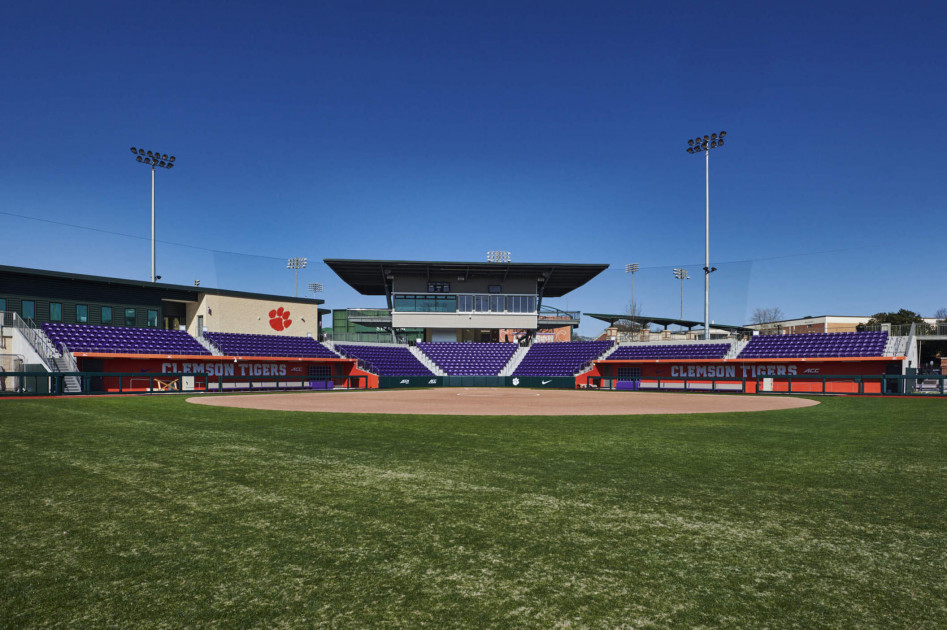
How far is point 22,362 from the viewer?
29.1 m

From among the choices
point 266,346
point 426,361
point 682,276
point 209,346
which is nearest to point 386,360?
point 426,361

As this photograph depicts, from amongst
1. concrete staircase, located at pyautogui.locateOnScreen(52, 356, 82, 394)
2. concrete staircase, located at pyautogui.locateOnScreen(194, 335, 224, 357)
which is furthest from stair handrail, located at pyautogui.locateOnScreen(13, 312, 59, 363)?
concrete staircase, located at pyautogui.locateOnScreen(194, 335, 224, 357)

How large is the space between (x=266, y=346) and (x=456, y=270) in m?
20.8

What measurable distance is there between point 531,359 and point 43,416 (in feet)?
129

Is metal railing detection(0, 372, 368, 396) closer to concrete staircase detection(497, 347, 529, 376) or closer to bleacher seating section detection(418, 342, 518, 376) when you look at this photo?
bleacher seating section detection(418, 342, 518, 376)

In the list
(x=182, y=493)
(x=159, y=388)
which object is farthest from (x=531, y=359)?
(x=182, y=493)

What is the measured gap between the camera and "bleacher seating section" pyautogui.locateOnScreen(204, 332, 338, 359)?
39.0 m

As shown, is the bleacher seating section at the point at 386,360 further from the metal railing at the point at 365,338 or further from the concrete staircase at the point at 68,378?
the concrete staircase at the point at 68,378

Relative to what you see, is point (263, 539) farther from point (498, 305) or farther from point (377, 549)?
point (498, 305)

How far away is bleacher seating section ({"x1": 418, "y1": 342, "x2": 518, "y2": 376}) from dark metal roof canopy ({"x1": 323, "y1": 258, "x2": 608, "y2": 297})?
7527mm

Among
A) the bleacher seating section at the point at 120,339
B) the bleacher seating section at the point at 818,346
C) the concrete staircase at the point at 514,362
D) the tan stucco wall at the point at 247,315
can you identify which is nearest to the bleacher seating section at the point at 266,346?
the tan stucco wall at the point at 247,315

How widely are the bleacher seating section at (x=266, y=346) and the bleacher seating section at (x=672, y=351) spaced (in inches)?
963

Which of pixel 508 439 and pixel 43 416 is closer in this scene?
pixel 508 439

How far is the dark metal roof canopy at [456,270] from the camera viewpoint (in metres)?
52.2
